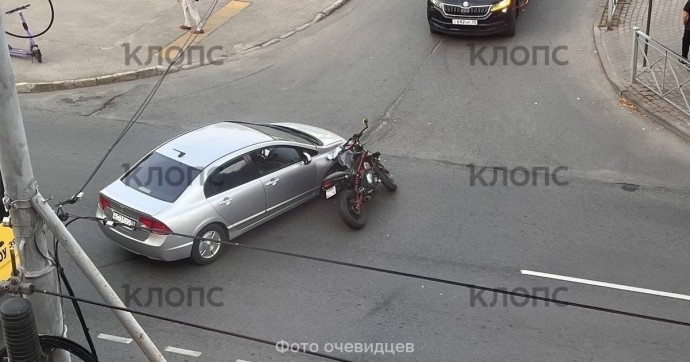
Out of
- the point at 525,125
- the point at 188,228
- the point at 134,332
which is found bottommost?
the point at 525,125

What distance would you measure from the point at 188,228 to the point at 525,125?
23.2ft

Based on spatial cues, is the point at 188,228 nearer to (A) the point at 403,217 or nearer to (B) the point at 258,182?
(B) the point at 258,182

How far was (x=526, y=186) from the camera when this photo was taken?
13305 mm

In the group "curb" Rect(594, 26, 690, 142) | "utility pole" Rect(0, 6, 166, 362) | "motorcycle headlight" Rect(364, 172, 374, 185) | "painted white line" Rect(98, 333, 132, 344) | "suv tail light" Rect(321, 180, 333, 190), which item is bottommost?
"curb" Rect(594, 26, 690, 142)

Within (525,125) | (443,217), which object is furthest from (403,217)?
(525,125)

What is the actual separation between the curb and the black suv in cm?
197

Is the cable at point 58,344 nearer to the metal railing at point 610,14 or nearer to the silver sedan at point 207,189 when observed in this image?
the silver sedan at point 207,189

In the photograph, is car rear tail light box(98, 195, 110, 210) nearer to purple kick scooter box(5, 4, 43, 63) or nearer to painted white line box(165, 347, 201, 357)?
painted white line box(165, 347, 201, 357)

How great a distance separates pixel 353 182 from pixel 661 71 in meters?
7.96

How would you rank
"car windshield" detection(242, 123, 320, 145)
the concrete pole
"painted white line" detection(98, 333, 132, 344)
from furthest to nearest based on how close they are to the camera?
"car windshield" detection(242, 123, 320, 145) → "painted white line" detection(98, 333, 132, 344) → the concrete pole

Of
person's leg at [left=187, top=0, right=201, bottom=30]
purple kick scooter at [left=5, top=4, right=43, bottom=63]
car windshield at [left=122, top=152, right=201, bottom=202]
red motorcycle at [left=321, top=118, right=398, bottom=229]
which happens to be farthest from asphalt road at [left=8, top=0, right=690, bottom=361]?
person's leg at [left=187, top=0, right=201, bottom=30]

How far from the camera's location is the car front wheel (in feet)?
36.4

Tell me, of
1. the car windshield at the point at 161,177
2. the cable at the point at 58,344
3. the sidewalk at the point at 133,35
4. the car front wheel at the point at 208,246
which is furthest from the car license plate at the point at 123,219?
the sidewalk at the point at 133,35

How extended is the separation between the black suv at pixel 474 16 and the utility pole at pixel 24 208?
1292cm
